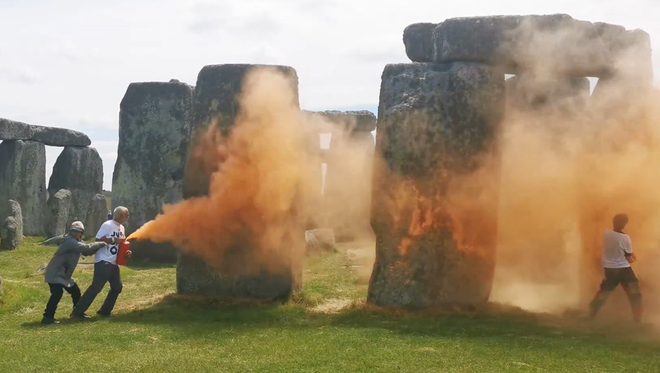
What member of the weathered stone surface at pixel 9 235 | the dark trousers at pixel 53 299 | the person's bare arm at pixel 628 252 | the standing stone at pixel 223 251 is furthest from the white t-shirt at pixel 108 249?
the weathered stone surface at pixel 9 235

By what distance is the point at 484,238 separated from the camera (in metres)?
12.2

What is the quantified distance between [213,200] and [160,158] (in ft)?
30.4

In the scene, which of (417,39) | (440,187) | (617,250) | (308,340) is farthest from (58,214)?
(617,250)

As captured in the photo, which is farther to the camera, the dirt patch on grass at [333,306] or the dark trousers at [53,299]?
the dirt patch on grass at [333,306]

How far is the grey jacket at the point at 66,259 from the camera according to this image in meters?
11.5

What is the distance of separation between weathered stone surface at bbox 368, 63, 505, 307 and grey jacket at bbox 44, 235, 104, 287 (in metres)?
4.29

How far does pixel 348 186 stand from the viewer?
2930 centimetres

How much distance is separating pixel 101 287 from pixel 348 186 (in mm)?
18195

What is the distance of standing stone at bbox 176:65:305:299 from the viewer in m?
13.1

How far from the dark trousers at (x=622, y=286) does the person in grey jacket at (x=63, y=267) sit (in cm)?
715

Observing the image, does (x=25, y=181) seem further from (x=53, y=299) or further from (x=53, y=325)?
(x=53, y=325)

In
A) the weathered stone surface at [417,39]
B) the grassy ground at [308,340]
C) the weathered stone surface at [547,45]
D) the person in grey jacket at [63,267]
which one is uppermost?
the weathered stone surface at [417,39]

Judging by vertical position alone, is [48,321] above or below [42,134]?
below

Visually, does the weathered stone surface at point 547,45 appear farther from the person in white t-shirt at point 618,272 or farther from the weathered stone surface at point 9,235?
the weathered stone surface at point 9,235
